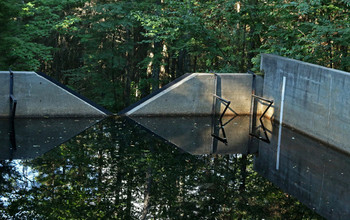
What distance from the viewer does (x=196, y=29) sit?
70.6 feet

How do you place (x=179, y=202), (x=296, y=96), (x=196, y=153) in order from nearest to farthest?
(x=179, y=202) < (x=196, y=153) < (x=296, y=96)

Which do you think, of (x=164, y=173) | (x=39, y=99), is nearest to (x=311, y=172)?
→ (x=164, y=173)

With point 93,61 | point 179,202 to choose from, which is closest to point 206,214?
point 179,202

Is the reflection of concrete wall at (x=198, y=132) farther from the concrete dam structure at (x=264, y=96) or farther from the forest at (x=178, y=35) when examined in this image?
the forest at (x=178, y=35)

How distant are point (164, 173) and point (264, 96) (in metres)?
8.02

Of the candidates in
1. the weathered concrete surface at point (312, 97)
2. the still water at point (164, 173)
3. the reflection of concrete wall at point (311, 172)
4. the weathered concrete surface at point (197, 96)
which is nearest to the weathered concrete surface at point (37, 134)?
the still water at point (164, 173)

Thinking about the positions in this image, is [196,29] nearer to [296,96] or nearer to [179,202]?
[296,96]

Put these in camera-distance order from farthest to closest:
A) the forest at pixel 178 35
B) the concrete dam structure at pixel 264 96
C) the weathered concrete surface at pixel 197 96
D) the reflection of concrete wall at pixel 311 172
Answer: the forest at pixel 178 35 → the weathered concrete surface at pixel 197 96 → the concrete dam structure at pixel 264 96 → the reflection of concrete wall at pixel 311 172

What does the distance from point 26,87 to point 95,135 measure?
11.8ft

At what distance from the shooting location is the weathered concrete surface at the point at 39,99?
1792cm

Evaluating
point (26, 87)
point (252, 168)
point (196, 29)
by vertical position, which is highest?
point (196, 29)

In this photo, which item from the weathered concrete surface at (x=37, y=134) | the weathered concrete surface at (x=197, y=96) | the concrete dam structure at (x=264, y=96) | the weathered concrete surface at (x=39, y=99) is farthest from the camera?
the weathered concrete surface at (x=197, y=96)

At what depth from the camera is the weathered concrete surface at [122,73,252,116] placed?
19.1 metres

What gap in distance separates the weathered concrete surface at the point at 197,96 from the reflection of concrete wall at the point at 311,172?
11.3 feet
